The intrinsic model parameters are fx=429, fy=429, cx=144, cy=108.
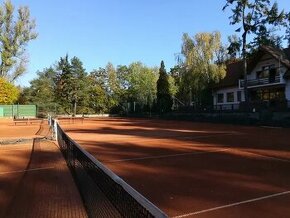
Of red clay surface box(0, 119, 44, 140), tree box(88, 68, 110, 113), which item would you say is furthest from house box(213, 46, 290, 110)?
tree box(88, 68, 110, 113)

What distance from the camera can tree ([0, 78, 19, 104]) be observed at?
6900 centimetres

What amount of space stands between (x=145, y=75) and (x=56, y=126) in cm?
6648

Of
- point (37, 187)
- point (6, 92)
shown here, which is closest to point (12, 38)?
point (6, 92)

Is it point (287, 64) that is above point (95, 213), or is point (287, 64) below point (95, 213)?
above

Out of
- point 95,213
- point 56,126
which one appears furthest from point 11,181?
point 56,126

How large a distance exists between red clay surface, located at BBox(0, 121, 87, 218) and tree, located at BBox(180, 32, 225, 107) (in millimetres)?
37926

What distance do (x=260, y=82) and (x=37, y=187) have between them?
42.6 m

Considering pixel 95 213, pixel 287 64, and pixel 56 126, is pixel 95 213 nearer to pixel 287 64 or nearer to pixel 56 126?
pixel 56 126

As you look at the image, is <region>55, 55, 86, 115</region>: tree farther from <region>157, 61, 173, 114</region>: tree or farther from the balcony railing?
the balcony railing

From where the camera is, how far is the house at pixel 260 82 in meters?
45.7

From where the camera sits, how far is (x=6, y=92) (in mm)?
69938

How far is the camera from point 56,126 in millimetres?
22203


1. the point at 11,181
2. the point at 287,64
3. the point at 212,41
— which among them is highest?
the point at 212,41

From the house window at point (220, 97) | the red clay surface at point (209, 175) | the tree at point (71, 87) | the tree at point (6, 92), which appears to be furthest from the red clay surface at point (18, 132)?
the tree at point (71, 87)
